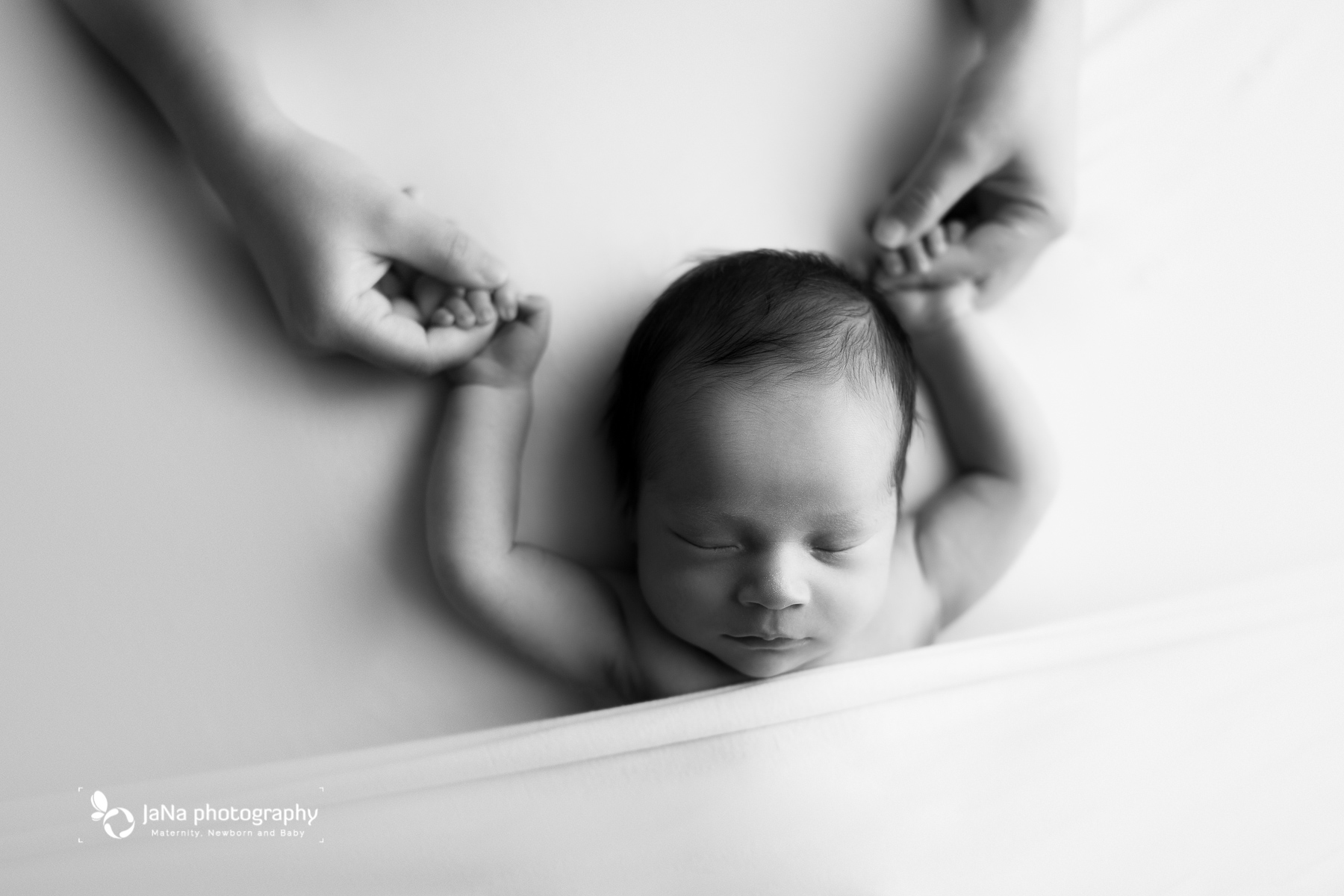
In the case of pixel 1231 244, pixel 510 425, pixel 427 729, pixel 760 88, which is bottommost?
pixel 427 729

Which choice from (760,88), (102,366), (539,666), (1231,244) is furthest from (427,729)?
(1231,244)

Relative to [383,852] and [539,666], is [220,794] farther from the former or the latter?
[539,666]

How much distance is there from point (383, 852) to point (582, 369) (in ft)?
1.69

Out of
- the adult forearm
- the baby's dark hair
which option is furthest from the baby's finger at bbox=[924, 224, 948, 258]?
the adult forearm

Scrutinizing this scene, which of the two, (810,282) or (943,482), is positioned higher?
(810,282)

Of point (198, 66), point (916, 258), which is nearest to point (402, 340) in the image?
point (198, 66)

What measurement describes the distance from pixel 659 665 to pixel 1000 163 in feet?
2.23

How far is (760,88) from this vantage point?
1.06 m

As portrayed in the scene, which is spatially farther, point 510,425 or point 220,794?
point 510,425

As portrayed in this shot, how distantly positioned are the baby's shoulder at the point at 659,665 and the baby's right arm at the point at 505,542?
0.4 inches

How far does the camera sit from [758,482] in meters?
0.82

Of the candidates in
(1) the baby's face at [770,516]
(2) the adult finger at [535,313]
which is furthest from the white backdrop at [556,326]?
(1) the baby's face at [770,516]

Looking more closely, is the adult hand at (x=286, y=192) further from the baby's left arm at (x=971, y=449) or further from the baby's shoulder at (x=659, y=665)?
the baby's left arm at (x=971, y=449)

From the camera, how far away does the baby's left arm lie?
102 centimetres
